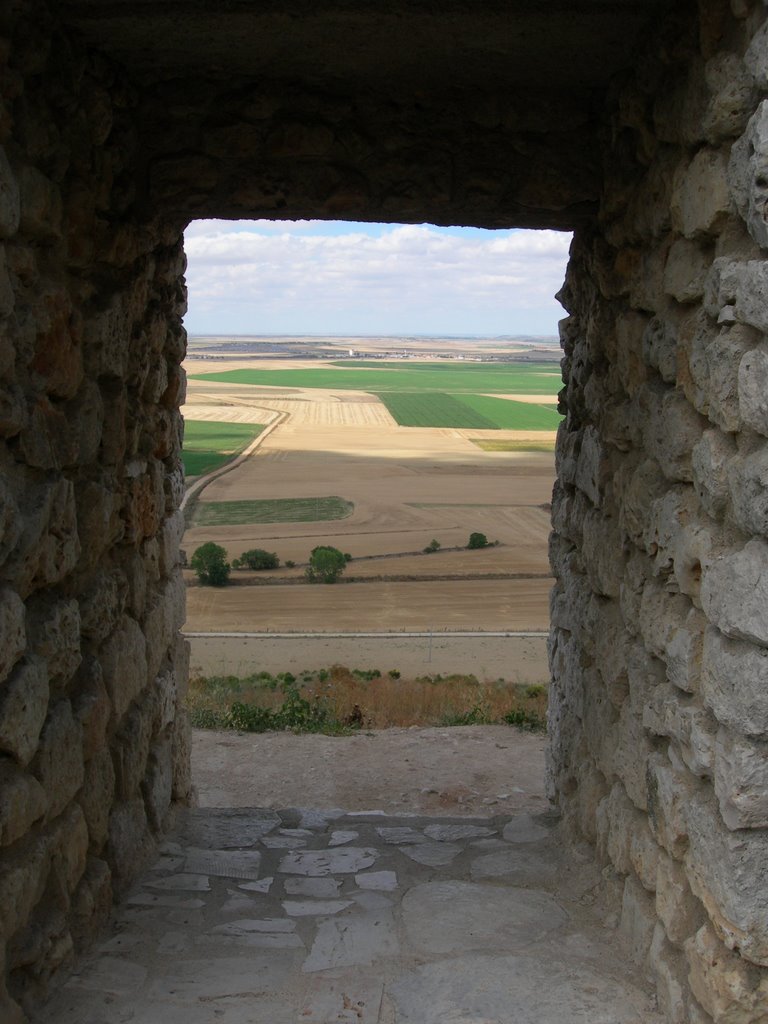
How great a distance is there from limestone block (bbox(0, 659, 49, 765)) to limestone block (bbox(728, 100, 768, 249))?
222 centimetres

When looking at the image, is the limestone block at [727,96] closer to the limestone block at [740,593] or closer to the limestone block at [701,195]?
the limestone block at [701,195]

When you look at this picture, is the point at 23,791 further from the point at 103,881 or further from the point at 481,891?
the point at 481,891

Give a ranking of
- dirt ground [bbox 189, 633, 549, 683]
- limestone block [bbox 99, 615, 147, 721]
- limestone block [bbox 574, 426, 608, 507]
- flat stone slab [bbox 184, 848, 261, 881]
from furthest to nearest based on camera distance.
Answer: dirt ground [bbox 189, 633, 549, 683] → flat stone slab [bbox 184, 848, 261, 881] → limestone block [bbox 574, 426, 608, 507] → limestone block [bbox 99, 615, 147, 721]

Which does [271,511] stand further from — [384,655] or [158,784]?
[158,784]

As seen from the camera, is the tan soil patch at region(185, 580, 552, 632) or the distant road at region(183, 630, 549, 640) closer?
the distant road at region(183, 630, 549, 640)

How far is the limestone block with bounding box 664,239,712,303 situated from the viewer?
2.88 m

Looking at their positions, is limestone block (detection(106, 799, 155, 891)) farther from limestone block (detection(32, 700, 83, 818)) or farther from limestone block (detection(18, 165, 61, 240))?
limestone block (detection(18, 165, 61, 240))

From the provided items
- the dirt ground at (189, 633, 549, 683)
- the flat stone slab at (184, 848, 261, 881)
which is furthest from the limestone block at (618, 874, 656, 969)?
the dirt ground at (189, 633, 549, 683)

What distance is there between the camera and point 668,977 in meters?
2.94

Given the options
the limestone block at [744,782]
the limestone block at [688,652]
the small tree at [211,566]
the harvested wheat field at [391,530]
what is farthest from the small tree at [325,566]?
the limestone block at [744,782]

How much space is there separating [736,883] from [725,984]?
0.29 metres

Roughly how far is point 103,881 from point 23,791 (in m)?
0.93

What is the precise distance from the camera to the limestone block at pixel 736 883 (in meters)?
2.40

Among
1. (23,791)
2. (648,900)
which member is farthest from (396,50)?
(648,900)
